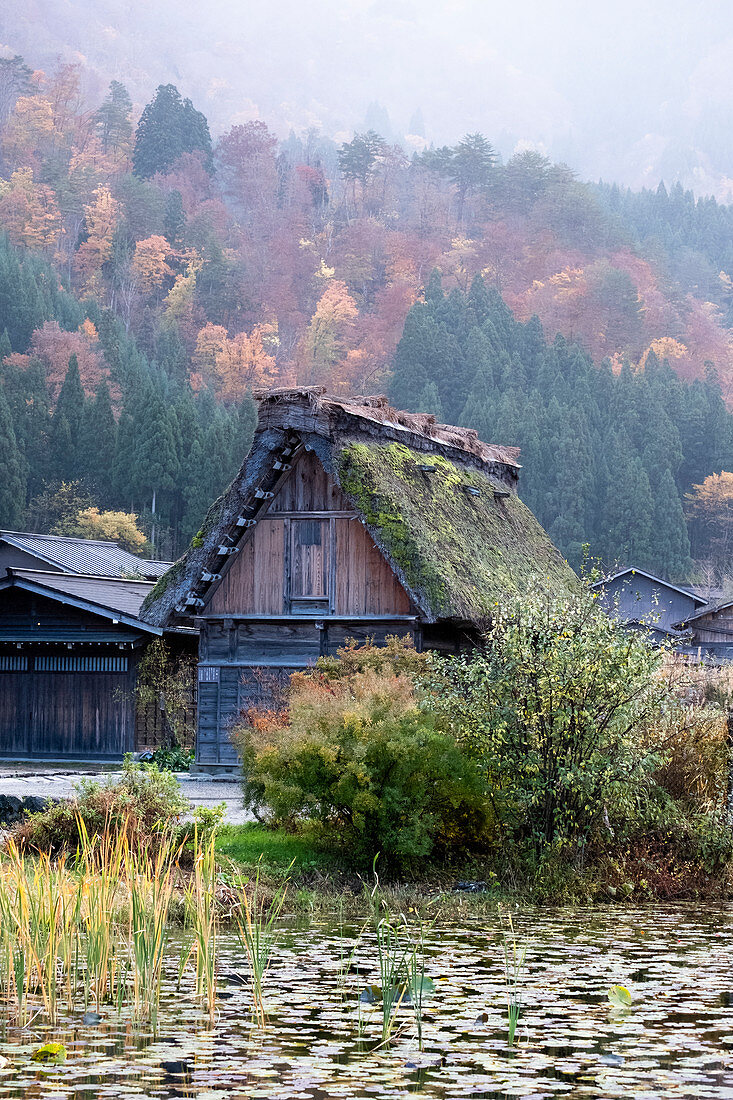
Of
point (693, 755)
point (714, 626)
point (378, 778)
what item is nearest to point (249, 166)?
point (714, 626)

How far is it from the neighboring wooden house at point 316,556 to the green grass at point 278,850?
644 centimetres

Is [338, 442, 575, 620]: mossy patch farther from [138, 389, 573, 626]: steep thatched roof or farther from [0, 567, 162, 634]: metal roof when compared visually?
[0, 567, 162, 634]: metal roof

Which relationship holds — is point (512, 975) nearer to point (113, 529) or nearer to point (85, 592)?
point (85, 592)

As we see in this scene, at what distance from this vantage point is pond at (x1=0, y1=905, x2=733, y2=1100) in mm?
5508

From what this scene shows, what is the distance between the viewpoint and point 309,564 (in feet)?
66.8

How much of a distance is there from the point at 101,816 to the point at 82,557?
23967mm

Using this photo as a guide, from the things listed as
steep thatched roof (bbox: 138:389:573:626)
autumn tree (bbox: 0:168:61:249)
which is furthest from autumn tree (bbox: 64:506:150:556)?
autumn tree (bbox: 0:168:61:249)

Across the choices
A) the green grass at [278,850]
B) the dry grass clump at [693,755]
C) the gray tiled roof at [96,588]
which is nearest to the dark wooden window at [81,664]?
the gray tiled roof at [96,588]

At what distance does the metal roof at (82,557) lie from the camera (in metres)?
33.4

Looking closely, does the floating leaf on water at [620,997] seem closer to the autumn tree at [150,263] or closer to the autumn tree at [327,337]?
the autumn tree at [327,337]

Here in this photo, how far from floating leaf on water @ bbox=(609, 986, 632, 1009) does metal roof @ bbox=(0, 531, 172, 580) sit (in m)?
26.3

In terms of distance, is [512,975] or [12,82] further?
[12,82]

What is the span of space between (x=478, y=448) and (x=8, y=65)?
7227 centimetres

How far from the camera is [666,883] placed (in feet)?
38.2
